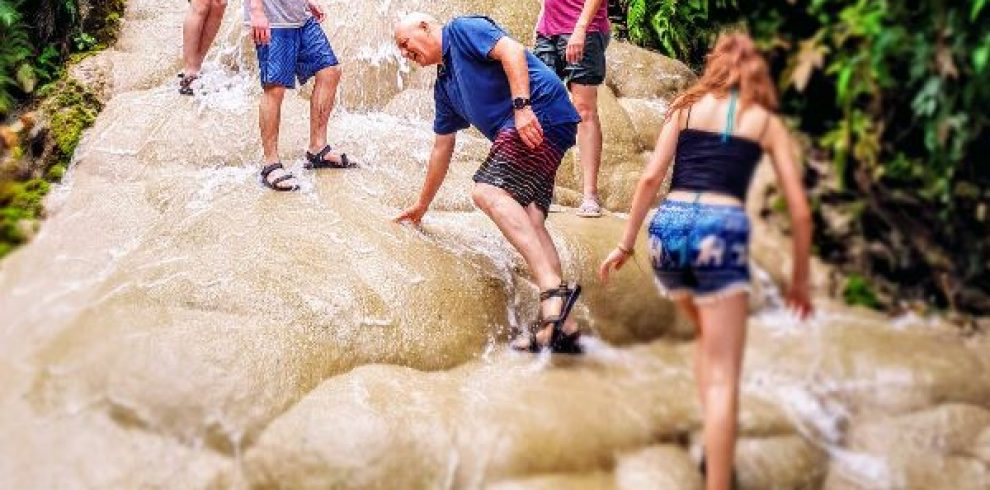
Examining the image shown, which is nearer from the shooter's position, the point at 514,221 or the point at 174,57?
the point at 514,221

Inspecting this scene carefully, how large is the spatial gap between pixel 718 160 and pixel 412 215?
2.06 m

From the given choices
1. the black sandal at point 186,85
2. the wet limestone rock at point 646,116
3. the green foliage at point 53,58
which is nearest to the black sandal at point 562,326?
the wet limestone rock at point 646,116

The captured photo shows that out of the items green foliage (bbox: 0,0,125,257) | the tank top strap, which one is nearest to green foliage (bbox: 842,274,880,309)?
the tank top strap

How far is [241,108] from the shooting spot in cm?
529

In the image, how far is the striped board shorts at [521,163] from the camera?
348cm

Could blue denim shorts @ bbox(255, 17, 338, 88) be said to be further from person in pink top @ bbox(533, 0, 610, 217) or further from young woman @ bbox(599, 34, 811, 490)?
young woman @ bbox(599, 34, 811, 490)

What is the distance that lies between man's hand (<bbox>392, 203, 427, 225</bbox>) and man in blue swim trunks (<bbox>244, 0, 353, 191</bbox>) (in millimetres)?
622

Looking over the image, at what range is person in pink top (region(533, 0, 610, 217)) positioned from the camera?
422 centimetres

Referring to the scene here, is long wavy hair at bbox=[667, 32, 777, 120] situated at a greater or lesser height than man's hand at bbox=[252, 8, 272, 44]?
lesser

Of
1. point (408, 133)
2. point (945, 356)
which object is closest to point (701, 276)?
point (945, 356)

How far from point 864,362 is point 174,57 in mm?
5031

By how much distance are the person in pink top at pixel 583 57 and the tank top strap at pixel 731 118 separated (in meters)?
2.11

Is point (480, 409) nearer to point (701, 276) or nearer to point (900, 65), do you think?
point (701, 276)

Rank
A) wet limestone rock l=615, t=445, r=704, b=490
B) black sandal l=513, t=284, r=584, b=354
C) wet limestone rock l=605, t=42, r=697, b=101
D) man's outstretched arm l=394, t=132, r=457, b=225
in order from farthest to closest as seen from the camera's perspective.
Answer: wet limestone rock l=605, t=42, r=697, b=101 → man's outstretched arm l=394, t=132, r=457, b=225 → black sandal l=513, t=284, r=584, b=354 → wet limestone rock l=615, t=445, r=704, b=490
